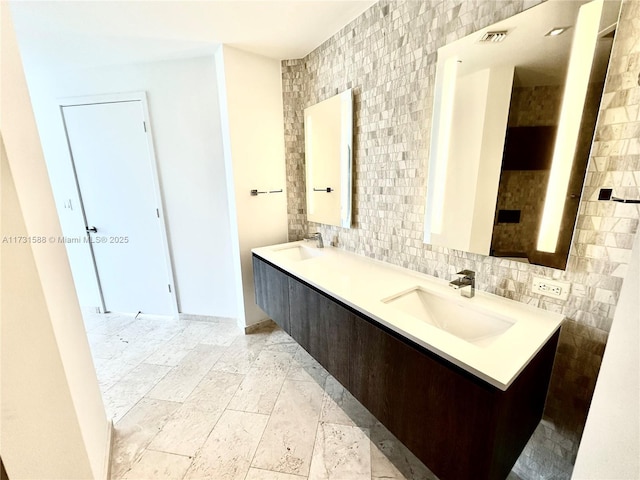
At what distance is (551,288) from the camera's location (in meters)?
1.18

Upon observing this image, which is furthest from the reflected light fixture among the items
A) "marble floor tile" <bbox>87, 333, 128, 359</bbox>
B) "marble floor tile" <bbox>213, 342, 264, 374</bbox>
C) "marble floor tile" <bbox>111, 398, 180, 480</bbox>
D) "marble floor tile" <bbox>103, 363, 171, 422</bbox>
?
"marble floor tile" <bbox>87, 333, 128, 359</bbox>

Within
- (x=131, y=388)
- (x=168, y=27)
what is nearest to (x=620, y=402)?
(x=131, y=388)

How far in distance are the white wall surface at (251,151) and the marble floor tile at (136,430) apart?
3.36 ft

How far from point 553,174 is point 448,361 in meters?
0.91

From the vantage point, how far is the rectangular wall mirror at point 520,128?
1027 millimetres

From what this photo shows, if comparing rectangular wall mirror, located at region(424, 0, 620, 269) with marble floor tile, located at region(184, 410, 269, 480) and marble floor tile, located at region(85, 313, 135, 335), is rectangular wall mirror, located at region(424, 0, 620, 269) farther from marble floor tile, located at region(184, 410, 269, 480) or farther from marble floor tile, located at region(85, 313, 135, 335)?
marble floor tile, located at region(85, 313, 135, 335)

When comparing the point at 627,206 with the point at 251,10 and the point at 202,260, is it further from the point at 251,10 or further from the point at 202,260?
the point at 202,260

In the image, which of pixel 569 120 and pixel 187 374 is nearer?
pixel 569 120

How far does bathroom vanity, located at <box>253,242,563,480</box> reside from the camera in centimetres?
91

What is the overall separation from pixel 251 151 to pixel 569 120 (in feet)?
7.30

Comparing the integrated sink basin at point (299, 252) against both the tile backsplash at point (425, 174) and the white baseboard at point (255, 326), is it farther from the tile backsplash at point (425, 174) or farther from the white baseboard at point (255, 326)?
the white baseboard at point (255, 326)

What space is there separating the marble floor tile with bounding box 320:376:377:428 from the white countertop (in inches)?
32.5

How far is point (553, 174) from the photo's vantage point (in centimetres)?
112

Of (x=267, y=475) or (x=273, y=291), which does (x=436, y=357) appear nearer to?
(x=267, y=475)
